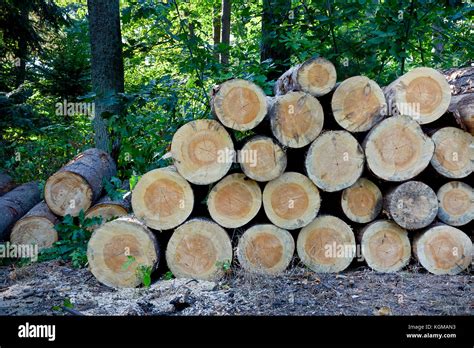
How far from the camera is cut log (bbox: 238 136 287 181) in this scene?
14.4 ft

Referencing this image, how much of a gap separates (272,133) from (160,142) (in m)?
2.17

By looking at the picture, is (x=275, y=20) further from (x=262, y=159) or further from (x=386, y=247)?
(x=386, y=247)

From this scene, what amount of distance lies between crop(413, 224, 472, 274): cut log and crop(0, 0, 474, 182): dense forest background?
7.57 feet

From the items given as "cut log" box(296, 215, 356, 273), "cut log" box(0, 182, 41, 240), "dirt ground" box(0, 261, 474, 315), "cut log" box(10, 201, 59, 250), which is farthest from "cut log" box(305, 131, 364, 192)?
"cut log" box(0, 182, 41, 240)

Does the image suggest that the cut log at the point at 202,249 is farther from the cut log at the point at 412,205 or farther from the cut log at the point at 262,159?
the cut log at the point at 412,205

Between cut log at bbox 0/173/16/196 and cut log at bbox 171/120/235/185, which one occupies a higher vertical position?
cut log at bbox 171/120/235/185

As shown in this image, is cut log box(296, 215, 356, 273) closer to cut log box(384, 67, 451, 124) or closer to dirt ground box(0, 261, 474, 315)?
dirt ground box(0, 261, 474, 315)

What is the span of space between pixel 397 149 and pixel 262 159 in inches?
50.4

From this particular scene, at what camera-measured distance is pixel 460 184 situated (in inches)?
185

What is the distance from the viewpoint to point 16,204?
20.8 feet

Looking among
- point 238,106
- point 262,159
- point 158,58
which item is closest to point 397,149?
point 262,159

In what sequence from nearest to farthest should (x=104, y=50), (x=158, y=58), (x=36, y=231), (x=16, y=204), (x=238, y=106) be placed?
(x=238, y=106) → (x=36, y=231) → (x=16, y=204) → (x=104, y=50) → (x=158, y=58)
